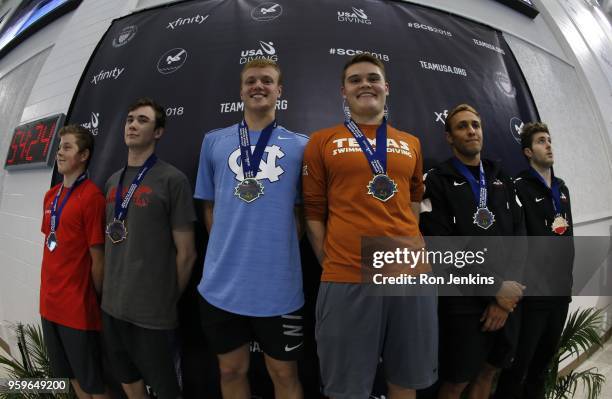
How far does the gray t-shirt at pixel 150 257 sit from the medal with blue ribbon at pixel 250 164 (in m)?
0.35

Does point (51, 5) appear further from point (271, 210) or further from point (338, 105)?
point (271, 210)

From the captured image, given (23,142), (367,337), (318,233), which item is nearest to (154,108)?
(318,233)

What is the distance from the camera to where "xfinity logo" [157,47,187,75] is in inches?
95.9

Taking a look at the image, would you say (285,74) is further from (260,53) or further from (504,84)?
(504,84)

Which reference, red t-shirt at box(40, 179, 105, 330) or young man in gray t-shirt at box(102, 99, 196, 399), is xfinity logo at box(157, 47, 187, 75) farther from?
red t-shirt at box(40, 179, 105, 330)

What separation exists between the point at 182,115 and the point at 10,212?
239 cm

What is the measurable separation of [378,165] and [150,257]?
49.3 inches

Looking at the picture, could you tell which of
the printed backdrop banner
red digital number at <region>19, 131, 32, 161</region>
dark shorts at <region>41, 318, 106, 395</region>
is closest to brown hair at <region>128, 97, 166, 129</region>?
the printed backdrop banner

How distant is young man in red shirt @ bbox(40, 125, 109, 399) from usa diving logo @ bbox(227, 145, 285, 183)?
2.88 feet

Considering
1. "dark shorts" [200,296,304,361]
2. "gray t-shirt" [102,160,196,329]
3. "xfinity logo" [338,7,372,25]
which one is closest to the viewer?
"dark shorts" [200,296,304,361]

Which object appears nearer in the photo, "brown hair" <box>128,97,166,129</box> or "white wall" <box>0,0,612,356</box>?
"brown hair" <box>128,97,166,129</box>

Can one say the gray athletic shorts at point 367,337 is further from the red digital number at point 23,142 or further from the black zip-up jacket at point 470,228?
the red digital number at point 23,142

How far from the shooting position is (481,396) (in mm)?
1980

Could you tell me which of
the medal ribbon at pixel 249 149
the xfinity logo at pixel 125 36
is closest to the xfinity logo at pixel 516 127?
the medal ribbon at pixel 249 149
